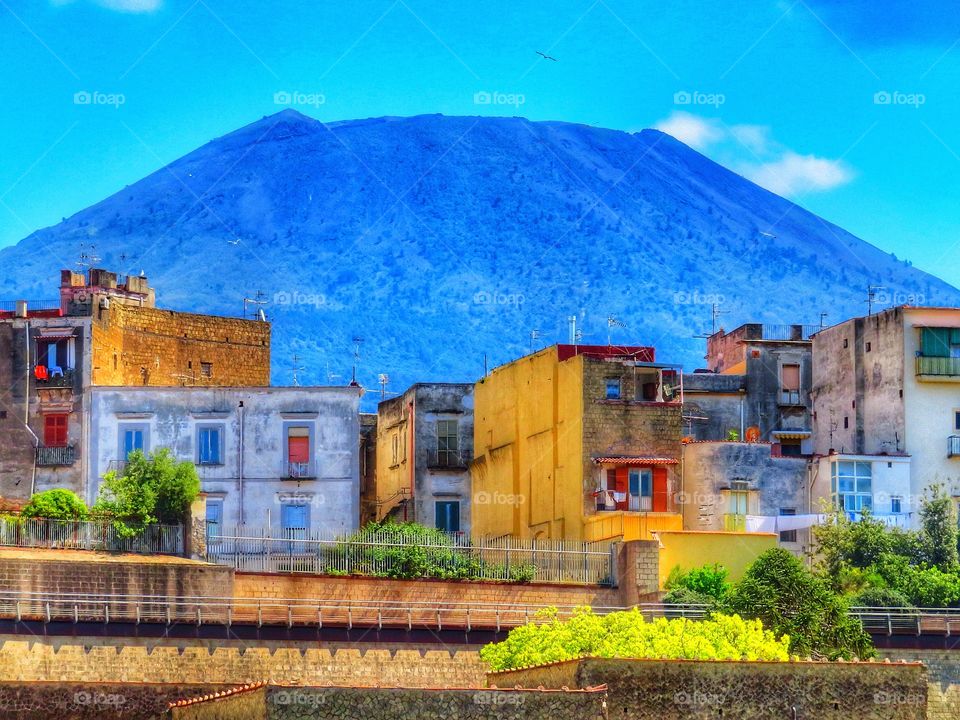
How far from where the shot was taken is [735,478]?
69.1 metres

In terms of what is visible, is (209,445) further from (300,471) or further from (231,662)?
(231,662)

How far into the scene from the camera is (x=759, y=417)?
7969cm

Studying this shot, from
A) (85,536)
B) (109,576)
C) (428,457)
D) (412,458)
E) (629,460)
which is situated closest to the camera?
(109,576)

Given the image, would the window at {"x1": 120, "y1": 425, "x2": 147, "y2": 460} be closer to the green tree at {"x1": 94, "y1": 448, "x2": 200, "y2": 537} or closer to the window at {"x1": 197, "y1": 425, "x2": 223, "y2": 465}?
the window at {"x1": 197, "y1": 425, "x2": 223, "y2": 465}

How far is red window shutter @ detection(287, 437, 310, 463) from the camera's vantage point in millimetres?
70881

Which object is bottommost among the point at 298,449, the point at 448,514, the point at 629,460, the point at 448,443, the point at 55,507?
the point at 448,514

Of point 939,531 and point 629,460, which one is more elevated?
point 629,460

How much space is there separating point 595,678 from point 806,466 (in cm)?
3257

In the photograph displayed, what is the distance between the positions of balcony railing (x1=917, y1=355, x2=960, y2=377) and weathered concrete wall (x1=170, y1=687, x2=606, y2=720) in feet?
118

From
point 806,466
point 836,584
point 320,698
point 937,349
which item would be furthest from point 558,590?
point 320,698

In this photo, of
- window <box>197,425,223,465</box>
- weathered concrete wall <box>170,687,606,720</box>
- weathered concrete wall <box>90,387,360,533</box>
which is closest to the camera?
weathered concrete wall <box>170,687,606,720</box>

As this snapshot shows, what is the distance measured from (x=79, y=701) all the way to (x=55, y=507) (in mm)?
12281

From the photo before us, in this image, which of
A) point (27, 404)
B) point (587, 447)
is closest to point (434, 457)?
point (587, 447)

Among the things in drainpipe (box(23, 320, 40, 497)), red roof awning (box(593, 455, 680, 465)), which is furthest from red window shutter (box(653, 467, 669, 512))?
drainpipe (box(23, 320, 40, 497))
